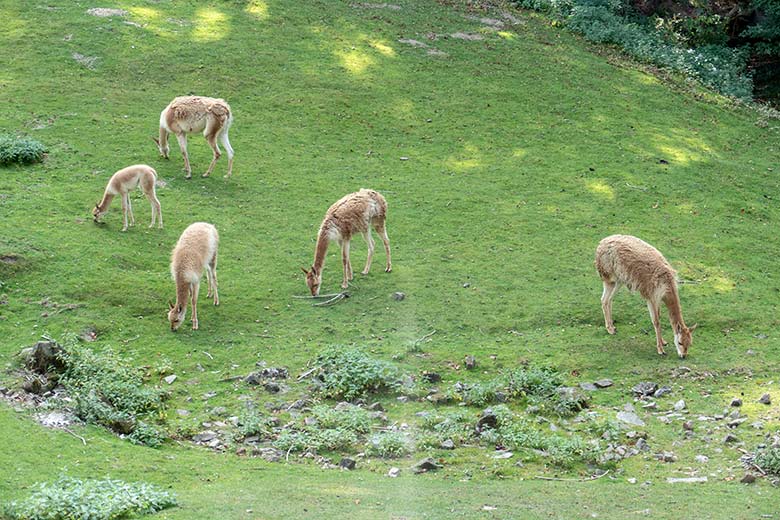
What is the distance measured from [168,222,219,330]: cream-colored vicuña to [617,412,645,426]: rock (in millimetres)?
6875

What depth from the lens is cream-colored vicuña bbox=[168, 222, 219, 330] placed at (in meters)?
15.3

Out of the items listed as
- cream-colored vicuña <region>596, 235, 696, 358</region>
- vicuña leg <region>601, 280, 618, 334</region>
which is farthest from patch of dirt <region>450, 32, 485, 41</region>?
vicuña leg <region>601, 280, 618, 334</region>

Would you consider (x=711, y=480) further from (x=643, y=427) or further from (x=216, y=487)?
(x=216, y=487)

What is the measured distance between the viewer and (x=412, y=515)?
378 inches

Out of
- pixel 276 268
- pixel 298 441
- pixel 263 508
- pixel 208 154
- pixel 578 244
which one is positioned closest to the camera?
pixel 263 508

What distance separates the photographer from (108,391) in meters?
12.6

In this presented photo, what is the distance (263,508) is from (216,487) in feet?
3.06

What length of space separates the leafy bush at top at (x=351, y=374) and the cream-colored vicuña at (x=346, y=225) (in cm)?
286

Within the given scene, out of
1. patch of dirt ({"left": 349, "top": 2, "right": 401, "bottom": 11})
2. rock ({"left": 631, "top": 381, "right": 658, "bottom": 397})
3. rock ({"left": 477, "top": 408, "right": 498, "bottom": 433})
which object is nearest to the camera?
rock ({"left": 477, "top": 408, "right": 498, "bottom": 433})

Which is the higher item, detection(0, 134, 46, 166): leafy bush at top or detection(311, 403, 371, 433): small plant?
detection(311, 403, 371, 433): small plant

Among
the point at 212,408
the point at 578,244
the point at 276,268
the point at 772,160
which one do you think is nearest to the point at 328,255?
the point at 276,268

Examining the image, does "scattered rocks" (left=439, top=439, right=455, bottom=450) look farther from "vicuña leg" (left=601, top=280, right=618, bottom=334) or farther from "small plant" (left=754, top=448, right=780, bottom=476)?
"vicuña leg" (left=601, top=280, right=618, bottom=334)

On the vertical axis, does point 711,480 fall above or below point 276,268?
above

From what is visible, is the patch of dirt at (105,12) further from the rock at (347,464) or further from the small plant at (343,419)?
the rock at (347,464)
